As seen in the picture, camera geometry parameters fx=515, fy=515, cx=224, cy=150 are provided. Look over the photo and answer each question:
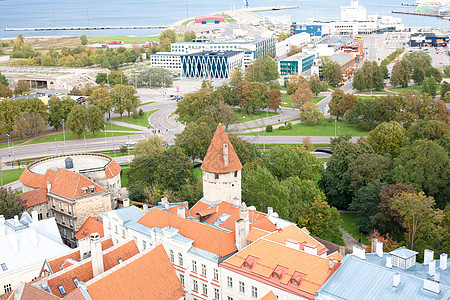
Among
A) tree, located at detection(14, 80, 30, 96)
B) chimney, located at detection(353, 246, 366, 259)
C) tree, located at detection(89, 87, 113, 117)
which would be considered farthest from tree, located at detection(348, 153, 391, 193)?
tree, located at detection(14, 80, 30, 96)

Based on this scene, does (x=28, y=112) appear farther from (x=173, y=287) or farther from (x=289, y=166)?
(x=173, y=287)

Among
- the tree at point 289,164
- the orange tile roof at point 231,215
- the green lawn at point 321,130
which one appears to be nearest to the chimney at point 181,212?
the orange tile roof at point 231,215

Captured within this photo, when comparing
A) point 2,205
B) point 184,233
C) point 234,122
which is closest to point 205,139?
point 234,122

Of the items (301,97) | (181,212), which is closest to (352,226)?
(181,212)

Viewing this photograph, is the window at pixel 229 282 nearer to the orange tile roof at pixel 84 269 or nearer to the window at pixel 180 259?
the window at pixel 180 259

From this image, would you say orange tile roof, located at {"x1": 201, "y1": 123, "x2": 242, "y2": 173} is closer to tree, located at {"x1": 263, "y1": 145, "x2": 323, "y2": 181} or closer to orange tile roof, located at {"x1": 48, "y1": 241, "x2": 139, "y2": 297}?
orange tile roof, located at {"x1": 48, "y1": 241, "x2": 139, "y2": 297}

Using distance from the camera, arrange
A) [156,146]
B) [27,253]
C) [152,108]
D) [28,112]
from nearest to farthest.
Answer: [27,253], [156,146], [28,112], [152,108]

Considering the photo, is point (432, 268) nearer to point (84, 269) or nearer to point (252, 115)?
point (84, 269)
